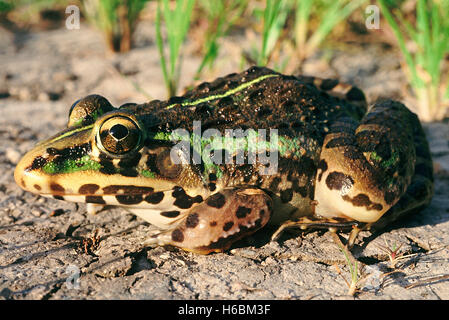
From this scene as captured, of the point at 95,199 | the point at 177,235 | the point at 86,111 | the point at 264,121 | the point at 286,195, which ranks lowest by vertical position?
the point at 177,235

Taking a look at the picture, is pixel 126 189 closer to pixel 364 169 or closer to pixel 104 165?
pixel 104 165

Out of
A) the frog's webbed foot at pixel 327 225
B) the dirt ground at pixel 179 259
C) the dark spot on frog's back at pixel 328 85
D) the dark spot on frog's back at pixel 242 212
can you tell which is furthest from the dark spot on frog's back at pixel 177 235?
the dark spot on frog's back at pixel 328 85

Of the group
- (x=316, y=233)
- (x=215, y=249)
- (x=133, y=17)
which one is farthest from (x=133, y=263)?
(x=133, y=17)

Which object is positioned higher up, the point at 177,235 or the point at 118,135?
Result: the point at 118,135

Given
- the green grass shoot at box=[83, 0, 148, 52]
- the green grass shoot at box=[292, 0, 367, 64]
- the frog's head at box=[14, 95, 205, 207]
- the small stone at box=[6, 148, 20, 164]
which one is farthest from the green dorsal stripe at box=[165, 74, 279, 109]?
the green grass shoot at box=[83, 0, 148, 52]

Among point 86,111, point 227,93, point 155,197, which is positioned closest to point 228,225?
point 155,197

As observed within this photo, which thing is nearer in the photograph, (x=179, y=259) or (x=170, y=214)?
(x=179, y=259)

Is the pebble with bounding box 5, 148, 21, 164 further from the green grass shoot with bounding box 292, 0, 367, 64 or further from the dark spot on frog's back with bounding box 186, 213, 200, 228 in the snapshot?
the green grass shoot with bounding box 292, 0, 367, 64
